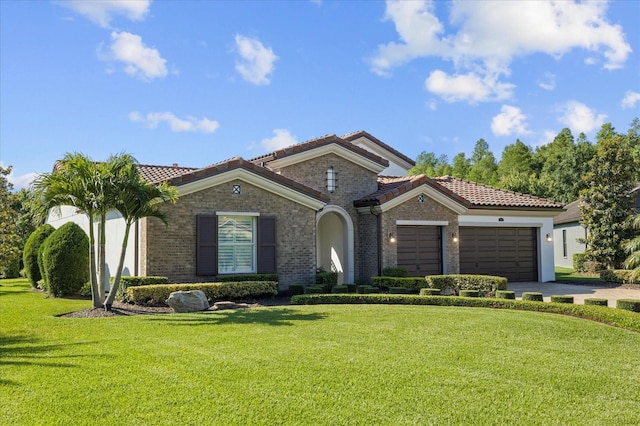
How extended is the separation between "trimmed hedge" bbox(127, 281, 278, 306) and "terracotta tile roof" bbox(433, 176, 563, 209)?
9.32 meters

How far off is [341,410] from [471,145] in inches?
3861

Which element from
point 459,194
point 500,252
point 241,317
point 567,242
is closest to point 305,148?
point 459,194

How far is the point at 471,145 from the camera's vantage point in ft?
323

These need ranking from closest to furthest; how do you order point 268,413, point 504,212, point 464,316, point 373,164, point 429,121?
point 268,413 → point 464,316 → point 373,164 → point 504,212 → point 429,121

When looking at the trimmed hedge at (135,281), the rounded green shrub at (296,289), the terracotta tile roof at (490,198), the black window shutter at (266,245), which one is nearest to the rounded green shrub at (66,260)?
the trimmed hedge at (135,281)

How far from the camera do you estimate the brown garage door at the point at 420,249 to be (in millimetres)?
20016

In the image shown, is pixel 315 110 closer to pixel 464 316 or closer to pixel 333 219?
pixel 333 219

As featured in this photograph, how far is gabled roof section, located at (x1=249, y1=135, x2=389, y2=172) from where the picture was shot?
747 inches

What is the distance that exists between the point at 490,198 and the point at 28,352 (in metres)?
18.9

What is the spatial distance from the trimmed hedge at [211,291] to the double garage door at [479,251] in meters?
6.24

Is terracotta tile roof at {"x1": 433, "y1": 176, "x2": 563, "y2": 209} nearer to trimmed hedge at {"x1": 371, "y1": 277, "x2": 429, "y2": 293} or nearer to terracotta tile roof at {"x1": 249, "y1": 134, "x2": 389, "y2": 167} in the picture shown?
terracotta tile roof at {"x1": 249, "y1": 134, "x2": 389, "y2": 167}

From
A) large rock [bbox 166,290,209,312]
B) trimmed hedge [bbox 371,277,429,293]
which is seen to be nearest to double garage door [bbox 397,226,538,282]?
trimmed hedge [bbox 371,277,429,293]

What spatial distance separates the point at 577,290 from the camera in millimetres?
19609

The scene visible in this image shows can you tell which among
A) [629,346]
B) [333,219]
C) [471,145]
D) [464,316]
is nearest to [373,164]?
[333,219]
